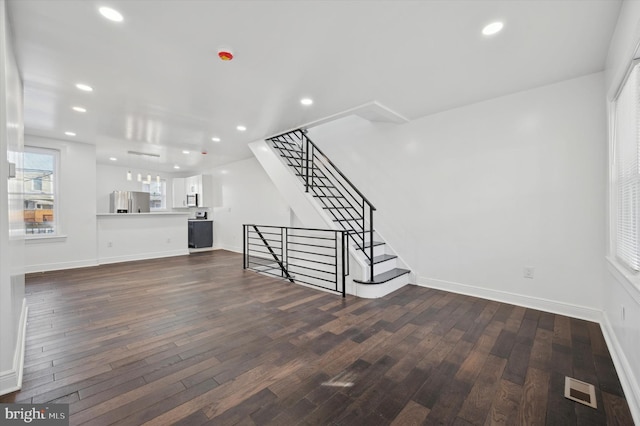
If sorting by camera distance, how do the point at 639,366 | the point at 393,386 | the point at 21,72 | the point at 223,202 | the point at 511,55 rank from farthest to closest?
the point at 223,202 < the point at 21,72 < the point at 511,55 < the point at 393,386 < the point at 639,366

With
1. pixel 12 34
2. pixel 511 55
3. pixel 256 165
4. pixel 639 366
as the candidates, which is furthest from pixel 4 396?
pixel 256 165

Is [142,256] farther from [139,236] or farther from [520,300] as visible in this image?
[520,300]

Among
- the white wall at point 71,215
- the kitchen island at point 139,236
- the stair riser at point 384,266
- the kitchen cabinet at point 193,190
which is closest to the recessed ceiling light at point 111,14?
the stair riser at point 384,266

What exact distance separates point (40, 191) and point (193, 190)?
12.0 ft

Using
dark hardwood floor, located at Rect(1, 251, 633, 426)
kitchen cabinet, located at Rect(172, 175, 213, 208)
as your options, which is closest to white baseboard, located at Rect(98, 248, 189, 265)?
kitchen cabinet, located at Rect(172, 175, 213, 208)

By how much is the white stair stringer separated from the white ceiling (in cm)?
117

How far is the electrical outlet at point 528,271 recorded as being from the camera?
322 centimetres

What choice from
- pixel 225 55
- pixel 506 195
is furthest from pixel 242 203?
pixel 506 195

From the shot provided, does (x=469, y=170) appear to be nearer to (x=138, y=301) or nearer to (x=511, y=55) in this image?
(x=511, y=55)

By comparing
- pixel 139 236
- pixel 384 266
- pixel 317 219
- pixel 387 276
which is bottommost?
pixel 387 276

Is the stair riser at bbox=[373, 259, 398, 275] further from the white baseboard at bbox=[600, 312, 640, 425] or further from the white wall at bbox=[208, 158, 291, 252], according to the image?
the white wall at bbox=[208, 158, 291, 252]

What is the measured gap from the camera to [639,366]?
1627 mm

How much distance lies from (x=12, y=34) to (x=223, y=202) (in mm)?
6243

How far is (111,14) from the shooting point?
77.0 inches
